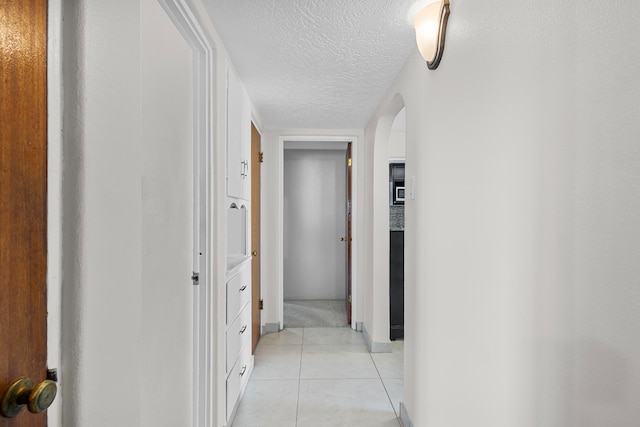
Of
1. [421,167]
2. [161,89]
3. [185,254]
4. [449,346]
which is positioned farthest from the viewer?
[421,167]

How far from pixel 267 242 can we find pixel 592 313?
348cm

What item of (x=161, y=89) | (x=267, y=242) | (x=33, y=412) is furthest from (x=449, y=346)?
(x=267, y=242)

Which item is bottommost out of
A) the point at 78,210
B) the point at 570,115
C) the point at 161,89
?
the point at 78,210

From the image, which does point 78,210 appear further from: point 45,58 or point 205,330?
point 205,330

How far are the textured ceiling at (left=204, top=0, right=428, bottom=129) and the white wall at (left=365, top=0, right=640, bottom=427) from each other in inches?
16.7

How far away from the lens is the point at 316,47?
2.06 meters

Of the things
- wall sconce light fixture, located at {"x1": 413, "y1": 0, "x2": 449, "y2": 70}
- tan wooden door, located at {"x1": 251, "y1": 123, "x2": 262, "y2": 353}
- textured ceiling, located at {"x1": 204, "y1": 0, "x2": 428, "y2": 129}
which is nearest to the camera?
wall sconce light fixture, located at {"x1": 413, "y1": 0, "x2": 449, "y2": 70}

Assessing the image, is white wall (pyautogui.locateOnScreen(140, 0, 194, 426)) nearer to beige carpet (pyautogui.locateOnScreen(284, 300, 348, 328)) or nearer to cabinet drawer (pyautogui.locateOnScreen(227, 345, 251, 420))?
cabinet drawer (pyautogui.locateOnScreen(227, 345, 251, 420))

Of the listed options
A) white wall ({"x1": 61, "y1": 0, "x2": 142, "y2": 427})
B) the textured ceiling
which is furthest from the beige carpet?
white wall ({"x1": 61, "y1": 0, "x2": 142, "y2": 427})

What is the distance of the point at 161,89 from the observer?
1.39 metres

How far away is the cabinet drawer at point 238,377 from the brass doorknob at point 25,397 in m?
1.55

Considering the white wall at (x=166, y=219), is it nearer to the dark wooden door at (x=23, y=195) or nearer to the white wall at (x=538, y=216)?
the dark wooden door at (x=23, y=195)

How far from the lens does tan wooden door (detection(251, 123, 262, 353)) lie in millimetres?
3416

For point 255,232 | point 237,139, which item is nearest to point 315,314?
point 255,232
